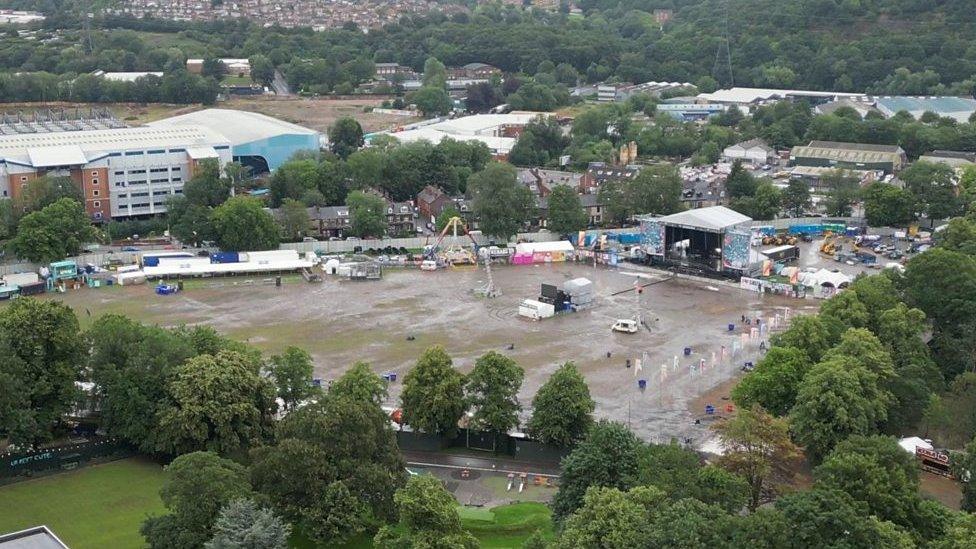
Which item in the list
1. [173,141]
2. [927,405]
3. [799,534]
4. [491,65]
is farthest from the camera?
[491,65]

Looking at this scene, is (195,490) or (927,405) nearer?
(195,490)

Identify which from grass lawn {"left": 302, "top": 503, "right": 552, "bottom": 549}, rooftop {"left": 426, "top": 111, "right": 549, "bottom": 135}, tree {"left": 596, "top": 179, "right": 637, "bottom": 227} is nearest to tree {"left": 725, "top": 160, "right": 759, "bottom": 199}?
tree {"left": 596, "top": 179, "right": 637, "bottom": 227}

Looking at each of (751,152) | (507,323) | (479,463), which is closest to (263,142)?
(507,323)

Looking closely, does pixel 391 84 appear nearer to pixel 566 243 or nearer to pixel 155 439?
pixel 566 243

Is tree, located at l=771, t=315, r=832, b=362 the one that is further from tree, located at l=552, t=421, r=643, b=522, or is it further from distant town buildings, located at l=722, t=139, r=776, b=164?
distant town buildings, located at l=722, t=139, r=776, b=164

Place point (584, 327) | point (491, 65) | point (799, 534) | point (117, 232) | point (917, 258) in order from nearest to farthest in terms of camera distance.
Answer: point (799, 534), point (917, 258), point (584, 327), point (117, 232), point (491, 65)

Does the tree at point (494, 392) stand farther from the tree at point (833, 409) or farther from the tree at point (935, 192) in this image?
the tree at point (935, 192)

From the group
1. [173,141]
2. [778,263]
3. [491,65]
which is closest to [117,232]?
[173,141]
